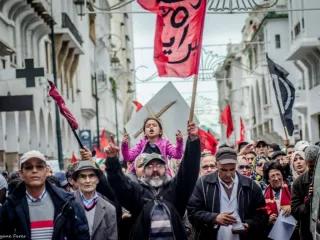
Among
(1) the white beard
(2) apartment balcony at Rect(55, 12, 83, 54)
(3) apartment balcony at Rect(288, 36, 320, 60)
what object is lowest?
(1) the white beard

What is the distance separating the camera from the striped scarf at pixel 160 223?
26.7 feet

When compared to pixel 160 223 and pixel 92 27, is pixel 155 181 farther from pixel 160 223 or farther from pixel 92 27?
pixel 92 27

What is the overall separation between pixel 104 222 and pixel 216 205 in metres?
1.40

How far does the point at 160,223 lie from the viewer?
26.8 ft

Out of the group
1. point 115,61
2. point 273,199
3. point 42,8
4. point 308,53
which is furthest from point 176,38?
point 115,61

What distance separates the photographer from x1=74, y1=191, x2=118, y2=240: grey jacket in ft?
26.7

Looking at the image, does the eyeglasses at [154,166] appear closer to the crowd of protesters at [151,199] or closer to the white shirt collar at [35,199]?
the crowd of protesters at [151,199]

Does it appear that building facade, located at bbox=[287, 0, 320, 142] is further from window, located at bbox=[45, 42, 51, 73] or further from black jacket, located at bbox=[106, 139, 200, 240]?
black jacket, located at bbox=[106, 139, 200, 240]

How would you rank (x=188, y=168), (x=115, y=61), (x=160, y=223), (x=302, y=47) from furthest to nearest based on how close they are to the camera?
(x=115, y=61), (x=302, y=47), (x=188, y=168), (x=160, y=223)

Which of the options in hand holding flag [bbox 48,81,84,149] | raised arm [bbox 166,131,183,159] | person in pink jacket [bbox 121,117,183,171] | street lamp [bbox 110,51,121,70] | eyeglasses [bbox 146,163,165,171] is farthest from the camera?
street lamp [bbox 110,51,121,70]

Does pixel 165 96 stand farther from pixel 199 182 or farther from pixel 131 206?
pixel 131 206

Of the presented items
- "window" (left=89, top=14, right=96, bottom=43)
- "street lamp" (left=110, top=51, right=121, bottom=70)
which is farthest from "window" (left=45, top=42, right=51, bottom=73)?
"window" (left=89, top=14, right=96, bottom=43)

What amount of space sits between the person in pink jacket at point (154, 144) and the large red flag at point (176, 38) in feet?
6.40

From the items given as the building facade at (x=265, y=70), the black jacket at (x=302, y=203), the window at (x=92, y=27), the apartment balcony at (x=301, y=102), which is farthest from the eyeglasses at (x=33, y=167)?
the window at (x=92, y=27)
